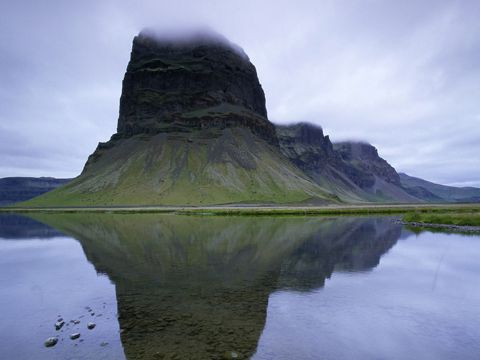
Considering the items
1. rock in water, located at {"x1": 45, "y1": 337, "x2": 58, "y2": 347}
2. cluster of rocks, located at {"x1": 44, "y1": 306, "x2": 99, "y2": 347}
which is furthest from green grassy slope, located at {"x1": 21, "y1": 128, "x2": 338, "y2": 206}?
rock in water, located at {"x1": 45, "y1": 337, "x2": 58, "y2": 347}

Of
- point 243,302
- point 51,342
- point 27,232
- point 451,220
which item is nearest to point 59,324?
point 51,342

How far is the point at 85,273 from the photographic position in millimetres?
28875

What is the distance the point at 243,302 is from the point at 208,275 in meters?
7.47

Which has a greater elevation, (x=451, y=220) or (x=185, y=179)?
(x=185, y=179)

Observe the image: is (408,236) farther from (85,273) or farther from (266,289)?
(85,273)

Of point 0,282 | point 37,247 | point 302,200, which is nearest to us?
point 0,282

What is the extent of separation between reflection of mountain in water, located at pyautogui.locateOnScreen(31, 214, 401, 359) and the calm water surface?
104 millimetres

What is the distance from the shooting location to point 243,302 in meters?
20.2

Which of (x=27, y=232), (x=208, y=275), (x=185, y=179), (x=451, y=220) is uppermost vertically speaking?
(x=185, y=179)

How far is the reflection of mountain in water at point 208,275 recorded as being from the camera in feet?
49.7

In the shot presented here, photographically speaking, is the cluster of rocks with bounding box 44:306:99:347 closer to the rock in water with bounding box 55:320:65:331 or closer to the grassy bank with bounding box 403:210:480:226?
the rock in water with bounding box 55:320:65:331

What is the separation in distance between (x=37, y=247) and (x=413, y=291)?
1755 inches

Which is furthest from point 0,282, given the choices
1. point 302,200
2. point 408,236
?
point 302,200

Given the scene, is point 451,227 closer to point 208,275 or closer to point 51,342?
point 208,275
